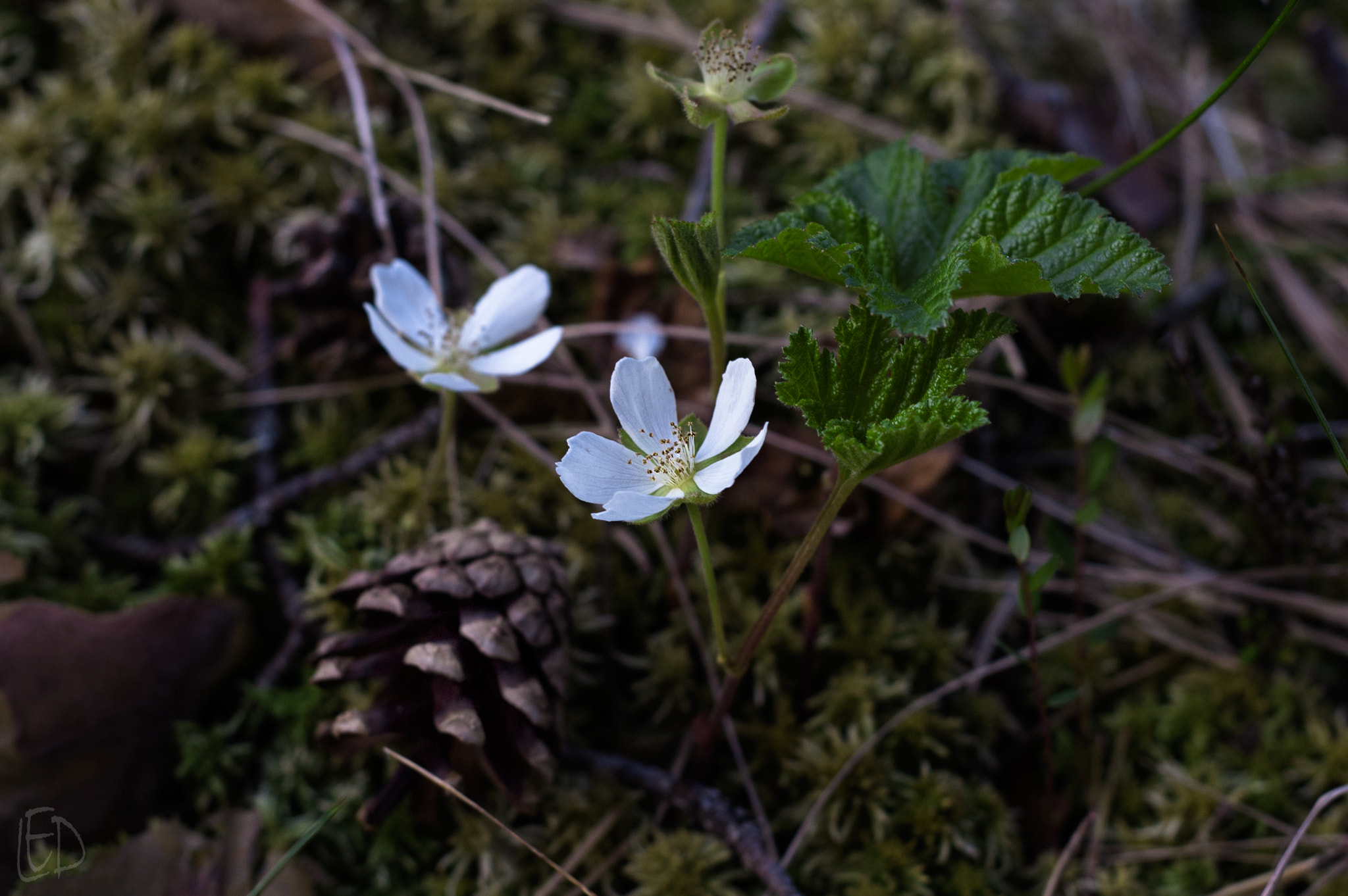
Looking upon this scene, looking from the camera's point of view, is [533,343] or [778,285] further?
[778,285]

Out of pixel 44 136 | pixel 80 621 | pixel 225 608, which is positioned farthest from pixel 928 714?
pixel 44 136

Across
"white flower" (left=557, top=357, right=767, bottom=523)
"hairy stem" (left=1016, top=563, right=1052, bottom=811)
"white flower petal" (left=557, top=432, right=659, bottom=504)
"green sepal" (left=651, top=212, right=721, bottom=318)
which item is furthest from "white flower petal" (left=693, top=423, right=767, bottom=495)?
"hairy stem" (left=1016, top=563, right=1052, bottom=811)

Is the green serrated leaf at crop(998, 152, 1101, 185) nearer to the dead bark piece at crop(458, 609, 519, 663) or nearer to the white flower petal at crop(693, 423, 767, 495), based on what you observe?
the white flower petal at crop(693, 423, 767, 495)

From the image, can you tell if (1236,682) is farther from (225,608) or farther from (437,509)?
(225,608)

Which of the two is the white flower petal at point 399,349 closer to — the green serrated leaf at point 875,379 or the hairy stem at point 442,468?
the hairy stem at point 442,468

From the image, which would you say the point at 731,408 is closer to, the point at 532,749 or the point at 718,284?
the point at 718,284

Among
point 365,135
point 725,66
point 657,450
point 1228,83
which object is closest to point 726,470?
point 657,450
